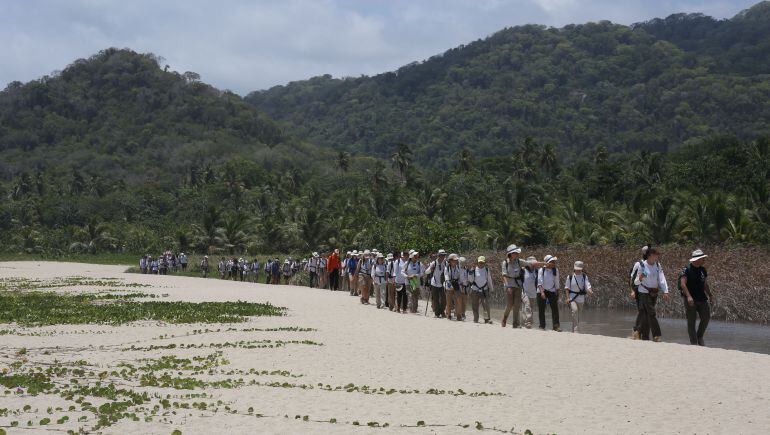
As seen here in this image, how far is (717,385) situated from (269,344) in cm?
856

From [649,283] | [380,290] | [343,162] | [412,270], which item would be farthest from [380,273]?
[343,162]

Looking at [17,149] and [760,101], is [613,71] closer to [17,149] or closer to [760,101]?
[760,101]

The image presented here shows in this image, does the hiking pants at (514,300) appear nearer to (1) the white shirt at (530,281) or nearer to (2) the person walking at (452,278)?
(1) the white shirt at (530,281)

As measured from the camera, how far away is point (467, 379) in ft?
42.2

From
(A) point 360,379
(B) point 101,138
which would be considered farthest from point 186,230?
(B) point 101,138

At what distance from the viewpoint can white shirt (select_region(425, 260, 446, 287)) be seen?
22875 millimetres

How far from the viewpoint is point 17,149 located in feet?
500

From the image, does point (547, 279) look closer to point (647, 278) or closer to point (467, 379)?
point (647, 278)

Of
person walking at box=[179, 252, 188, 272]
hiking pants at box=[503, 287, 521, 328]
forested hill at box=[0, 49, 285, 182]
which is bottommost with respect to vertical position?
person walking at box=[179, 252, 188, 272]

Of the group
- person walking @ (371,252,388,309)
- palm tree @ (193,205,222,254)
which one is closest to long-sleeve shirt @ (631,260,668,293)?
person walking @ (371,252,388,309)

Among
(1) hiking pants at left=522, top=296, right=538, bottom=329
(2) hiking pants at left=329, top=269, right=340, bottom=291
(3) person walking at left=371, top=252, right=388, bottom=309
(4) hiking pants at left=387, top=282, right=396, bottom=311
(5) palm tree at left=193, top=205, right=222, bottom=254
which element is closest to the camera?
(1) hiking pants at left=522, top=296, right=538, bottom=329

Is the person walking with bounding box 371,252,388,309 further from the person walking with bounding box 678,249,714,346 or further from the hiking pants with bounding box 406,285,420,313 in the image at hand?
the person walking with bounding box 678,249,714,346

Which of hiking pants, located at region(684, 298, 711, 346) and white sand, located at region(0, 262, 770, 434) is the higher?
hiking pants, located at region(684, 298, 711, 346)

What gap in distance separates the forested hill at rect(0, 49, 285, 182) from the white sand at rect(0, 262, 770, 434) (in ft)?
381
